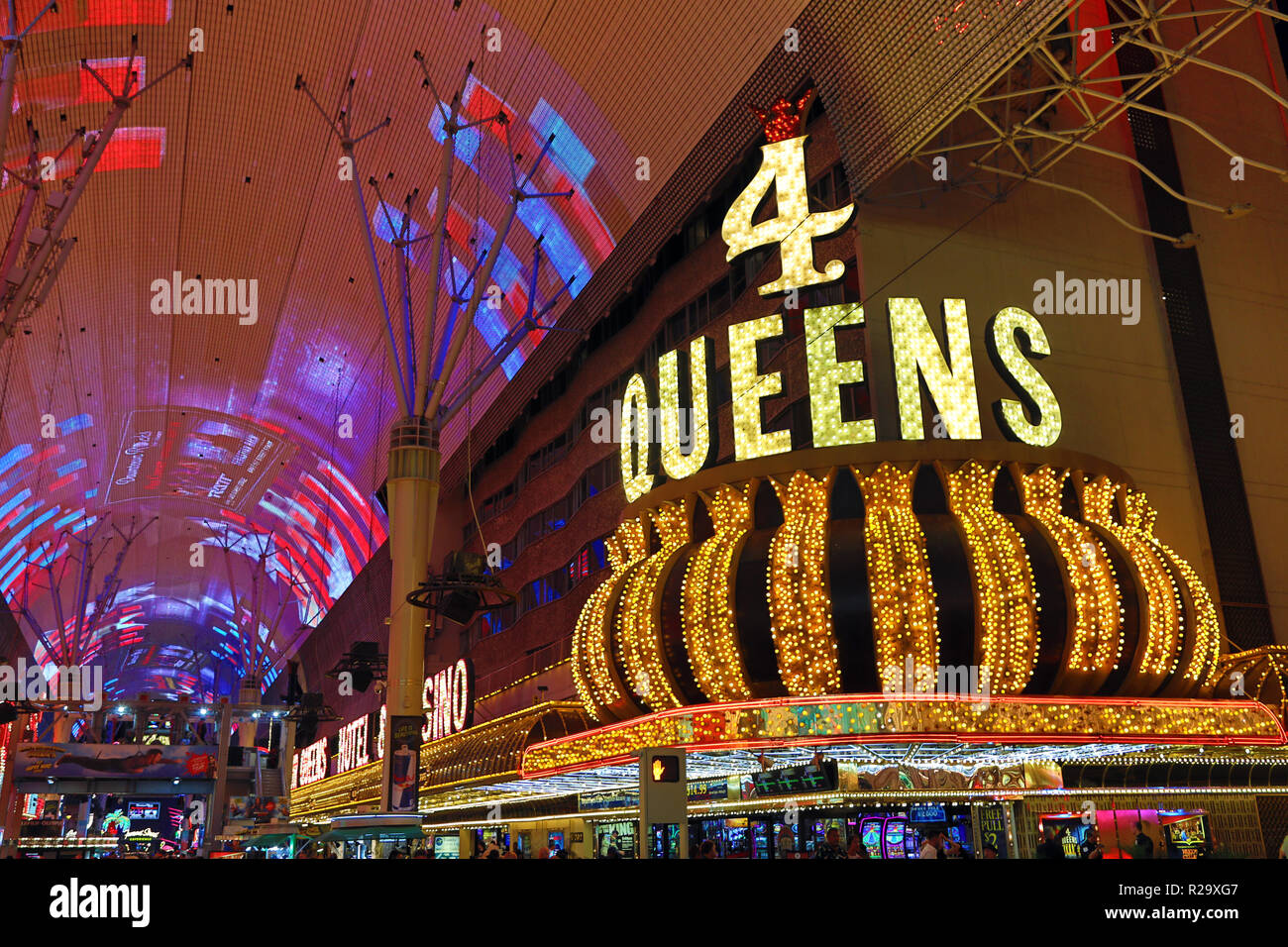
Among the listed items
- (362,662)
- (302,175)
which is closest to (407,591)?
(362,662)

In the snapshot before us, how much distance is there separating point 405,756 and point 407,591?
292 centimetres

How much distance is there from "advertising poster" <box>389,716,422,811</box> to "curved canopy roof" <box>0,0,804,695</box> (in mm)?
10400

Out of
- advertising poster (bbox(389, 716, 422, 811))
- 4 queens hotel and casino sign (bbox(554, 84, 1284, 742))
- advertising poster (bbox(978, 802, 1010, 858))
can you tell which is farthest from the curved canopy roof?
advertising poster (bbox(978, 802, 1010, 858))

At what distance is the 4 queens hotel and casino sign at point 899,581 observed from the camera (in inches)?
504

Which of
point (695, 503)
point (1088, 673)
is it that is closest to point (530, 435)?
point (695, 503)

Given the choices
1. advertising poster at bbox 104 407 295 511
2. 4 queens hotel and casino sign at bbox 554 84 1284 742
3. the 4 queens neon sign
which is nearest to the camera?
4 queens hotel and casino sign at bbox 554 84 1284 742

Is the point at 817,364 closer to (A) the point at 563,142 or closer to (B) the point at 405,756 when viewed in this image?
(B) the point at 405,756

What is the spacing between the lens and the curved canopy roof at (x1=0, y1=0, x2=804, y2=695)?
867 inches

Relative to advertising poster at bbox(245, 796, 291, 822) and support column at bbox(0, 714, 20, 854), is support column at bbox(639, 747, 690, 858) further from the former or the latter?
support column at bbox(0, 714, 20, 854)

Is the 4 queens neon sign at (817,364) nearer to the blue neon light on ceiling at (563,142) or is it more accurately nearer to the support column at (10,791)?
the blue neon light on ceiling at (563,142)

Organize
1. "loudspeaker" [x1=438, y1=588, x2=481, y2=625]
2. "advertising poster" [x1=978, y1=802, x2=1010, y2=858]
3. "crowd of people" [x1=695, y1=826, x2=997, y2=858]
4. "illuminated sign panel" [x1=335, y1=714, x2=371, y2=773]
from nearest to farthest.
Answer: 1. "crowd of people" [x1=695, y1=826, x2=997, y2=858]
2. "advertising poster" [x1=978, y1=802, x2=1010, y2=858]
3. "loudspeaker" [x1=438, y1=588, x2=481, y2=625]
4. "illuminated sign panel" [x1=335, y1=714, x2=371, y2=773]
